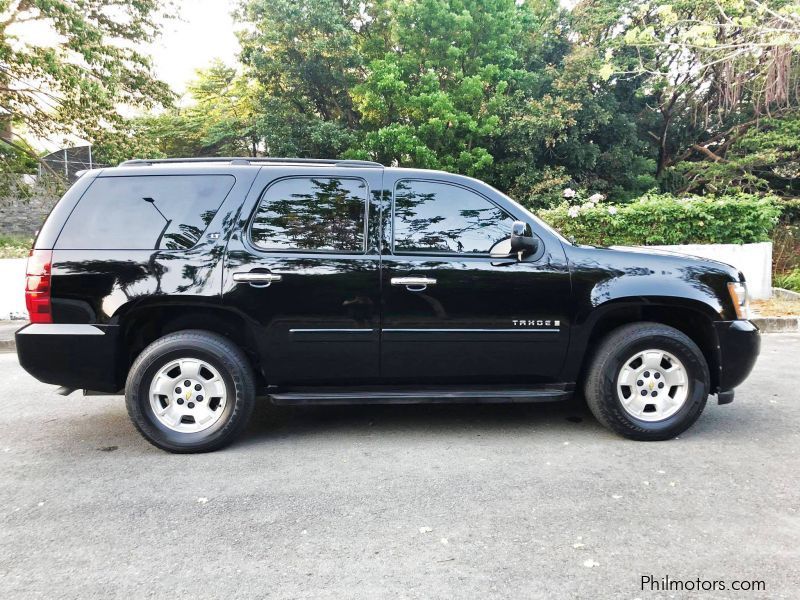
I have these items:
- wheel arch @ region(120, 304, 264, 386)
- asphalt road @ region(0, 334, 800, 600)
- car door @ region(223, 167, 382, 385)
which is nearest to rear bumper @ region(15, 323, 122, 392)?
wheel arch @ region(120, 304, 264, 386)

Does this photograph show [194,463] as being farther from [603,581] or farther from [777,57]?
[777,57]

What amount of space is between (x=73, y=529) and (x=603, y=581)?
2591 millimetres

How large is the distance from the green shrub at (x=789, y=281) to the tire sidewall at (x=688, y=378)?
9872 millimetres

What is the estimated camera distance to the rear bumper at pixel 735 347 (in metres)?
4.18

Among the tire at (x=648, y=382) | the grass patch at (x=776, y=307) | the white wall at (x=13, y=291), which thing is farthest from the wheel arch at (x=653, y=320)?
the white wall at (x=13, y=291)

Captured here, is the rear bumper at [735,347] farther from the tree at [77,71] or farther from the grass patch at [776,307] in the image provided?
the tree at [77,71]

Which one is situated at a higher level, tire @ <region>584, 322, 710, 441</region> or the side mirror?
the side mirror

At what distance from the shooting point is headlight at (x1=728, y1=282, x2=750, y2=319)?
422 cm

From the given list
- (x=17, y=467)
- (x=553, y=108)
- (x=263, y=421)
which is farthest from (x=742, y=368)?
(x=553, y=108)

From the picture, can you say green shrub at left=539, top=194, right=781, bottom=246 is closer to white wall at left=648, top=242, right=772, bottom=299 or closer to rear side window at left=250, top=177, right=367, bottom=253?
white wall at left=648, top=242, right=772, bottom=299

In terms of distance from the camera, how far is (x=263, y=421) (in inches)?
189

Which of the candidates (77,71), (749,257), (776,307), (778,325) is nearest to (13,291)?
(77,71)

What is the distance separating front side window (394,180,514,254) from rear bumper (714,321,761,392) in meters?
1.70

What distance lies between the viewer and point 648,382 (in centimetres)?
416
